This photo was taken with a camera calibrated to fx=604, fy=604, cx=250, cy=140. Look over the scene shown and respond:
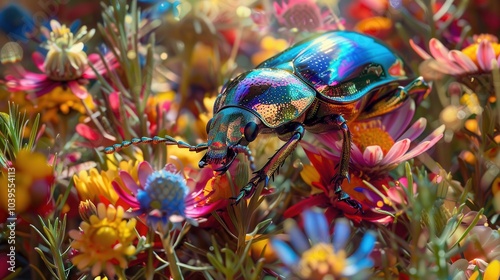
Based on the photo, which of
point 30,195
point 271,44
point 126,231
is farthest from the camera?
point 271,44

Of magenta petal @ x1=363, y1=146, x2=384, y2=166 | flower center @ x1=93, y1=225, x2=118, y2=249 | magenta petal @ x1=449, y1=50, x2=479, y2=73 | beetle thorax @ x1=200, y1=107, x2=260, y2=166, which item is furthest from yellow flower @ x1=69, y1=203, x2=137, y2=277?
magenta petal @ x1=449, y1=50, x2=479, y2=73

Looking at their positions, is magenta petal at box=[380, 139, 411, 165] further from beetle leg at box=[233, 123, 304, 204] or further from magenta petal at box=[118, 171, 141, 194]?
magenta petal at box=[118, 171, 141, 194]

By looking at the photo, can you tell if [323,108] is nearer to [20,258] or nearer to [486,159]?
[486,159]

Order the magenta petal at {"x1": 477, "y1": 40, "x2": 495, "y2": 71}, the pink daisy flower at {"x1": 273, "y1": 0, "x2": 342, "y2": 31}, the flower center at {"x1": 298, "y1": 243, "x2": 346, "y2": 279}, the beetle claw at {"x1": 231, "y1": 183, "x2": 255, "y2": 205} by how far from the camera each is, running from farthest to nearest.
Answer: the pink daisy flower at {"x1": 273, "y1": 0, "x2": 342, "y2": 31} → the magenta petal at {"x1": 477, "y1": 40, "x2": 495, "y2": 71} → the beetle claw at {"x1": 231, "y1": 183, "x2": 255, "y2": 205} → the flower center at {"x1": 298, "y1": 243, "x2": 346, "y2": 279}

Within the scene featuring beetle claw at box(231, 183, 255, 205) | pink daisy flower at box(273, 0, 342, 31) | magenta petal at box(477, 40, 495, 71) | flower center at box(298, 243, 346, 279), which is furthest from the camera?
pink daisy flower at box(273, 0, 342, 31)

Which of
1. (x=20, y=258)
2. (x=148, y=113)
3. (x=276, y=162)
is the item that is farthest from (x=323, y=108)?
(x=20, y=258)
